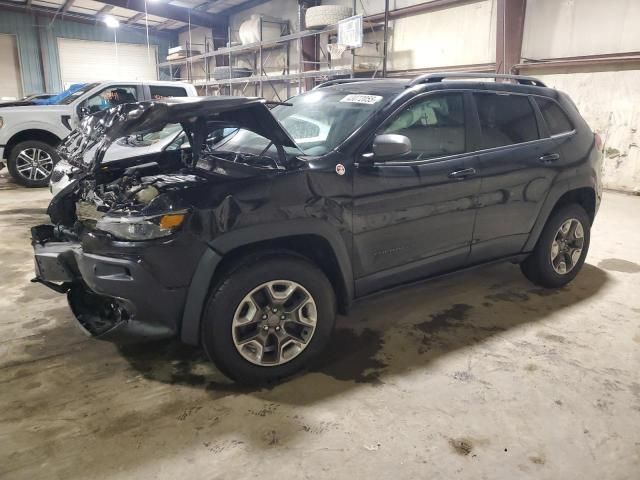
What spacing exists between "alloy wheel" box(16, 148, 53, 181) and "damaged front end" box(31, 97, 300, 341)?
19.0ft

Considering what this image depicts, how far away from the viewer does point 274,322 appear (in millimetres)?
2320

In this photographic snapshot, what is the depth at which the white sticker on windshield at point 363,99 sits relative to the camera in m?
2.75

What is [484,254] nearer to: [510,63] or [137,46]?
[510,63]

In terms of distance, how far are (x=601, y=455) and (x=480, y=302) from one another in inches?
61.2

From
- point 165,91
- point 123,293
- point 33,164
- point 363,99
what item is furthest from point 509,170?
point 33,164

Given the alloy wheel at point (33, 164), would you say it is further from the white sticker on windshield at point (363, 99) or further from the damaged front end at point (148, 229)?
the white sticker on windshield at point (363, 99)

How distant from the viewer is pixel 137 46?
734 inches

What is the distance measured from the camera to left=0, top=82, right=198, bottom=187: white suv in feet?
23.5

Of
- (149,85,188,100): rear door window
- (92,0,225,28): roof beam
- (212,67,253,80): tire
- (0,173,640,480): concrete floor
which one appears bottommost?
(0,173,640,480): concrete floor

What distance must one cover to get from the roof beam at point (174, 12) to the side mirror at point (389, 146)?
1383cm

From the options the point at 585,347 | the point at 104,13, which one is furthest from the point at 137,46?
the point at 585,347

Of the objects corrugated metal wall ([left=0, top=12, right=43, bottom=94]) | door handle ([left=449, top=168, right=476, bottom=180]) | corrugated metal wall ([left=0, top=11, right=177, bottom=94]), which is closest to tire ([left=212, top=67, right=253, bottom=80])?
corrugated metal wall ([left=0, top=11, right=177, bottom=94])

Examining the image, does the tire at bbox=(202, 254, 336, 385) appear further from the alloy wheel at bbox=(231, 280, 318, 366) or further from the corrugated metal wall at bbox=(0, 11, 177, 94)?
the corrugated metal wall at bbox=(0, 11, 177, 94)

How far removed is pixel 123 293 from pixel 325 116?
1.60 meters
